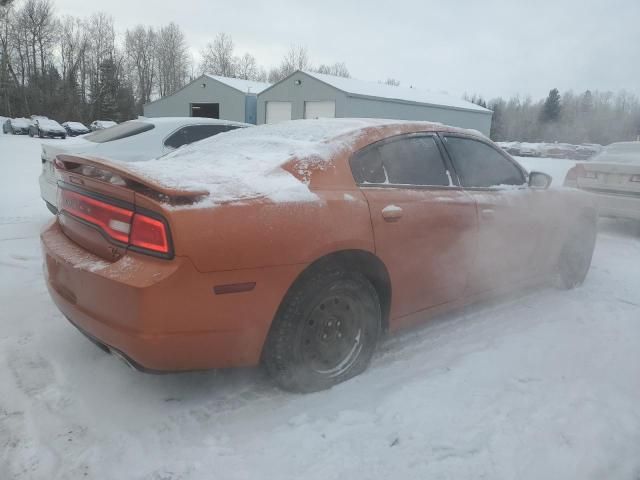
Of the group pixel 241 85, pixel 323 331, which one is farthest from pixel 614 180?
pixel 241 85

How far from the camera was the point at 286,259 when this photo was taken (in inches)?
90.1

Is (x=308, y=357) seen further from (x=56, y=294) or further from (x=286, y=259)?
(x=56, y=294)

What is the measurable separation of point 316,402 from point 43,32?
7060 centimetres

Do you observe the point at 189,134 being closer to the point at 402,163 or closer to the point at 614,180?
the point at 402,163

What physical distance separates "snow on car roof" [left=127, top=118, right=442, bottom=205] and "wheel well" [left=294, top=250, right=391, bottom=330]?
0.34m

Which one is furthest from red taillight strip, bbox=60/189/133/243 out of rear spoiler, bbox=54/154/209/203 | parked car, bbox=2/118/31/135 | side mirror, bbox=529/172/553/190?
parked car, bbox=2/118/31/135

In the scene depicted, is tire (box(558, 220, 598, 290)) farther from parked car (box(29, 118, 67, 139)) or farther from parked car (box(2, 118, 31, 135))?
parked car (box(2, 118, 31, 135))

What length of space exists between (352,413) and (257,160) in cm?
142

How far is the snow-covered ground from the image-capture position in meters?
2.07

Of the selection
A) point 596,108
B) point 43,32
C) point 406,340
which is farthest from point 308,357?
point 43,32

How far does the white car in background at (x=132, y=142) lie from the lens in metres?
5.43

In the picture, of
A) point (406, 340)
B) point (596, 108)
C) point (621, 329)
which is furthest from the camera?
point (596, 108)

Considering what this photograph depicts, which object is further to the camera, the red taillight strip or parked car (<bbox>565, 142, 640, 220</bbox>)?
parked car (<bbox>565, 142, 640, 220</bbox>)

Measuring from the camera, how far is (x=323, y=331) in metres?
2.59
